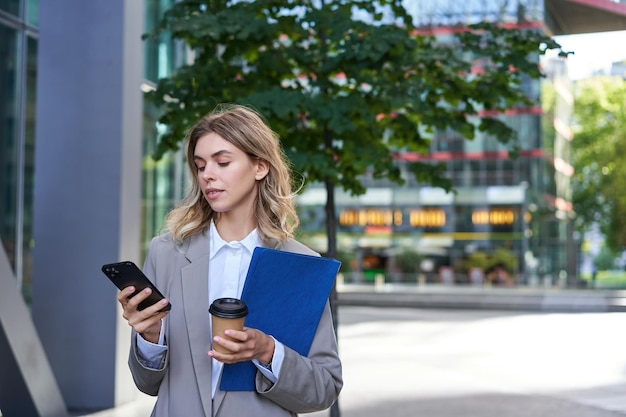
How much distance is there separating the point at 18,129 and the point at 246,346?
336 inches

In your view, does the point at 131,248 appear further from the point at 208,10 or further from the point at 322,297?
the point at 322,297

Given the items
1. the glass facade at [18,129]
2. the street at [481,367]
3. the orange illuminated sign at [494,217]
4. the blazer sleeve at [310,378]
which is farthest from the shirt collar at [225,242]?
the orange illuminated sign at [494,217]

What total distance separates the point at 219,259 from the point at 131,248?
20.5 ft

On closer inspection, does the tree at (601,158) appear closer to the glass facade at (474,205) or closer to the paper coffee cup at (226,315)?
the glass facade at (474,205)

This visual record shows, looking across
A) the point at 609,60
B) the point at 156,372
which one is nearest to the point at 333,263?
the point at 156,372

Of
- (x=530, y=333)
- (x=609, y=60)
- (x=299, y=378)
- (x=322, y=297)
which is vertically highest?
(x=609, y=60)

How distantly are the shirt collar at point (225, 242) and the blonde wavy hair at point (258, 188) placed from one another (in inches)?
0.8

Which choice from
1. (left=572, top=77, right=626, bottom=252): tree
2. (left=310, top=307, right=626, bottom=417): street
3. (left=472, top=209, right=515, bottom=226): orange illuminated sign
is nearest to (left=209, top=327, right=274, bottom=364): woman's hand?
(left=310, top=307, right=626, bottom=417): street

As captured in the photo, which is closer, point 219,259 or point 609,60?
point 219,259

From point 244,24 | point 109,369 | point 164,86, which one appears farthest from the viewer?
point 109,369

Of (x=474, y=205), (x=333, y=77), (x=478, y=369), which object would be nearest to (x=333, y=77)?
(x=333, y=77)

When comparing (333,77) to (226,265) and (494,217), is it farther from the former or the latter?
(494,217)

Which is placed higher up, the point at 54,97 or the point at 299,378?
the point at 54,97

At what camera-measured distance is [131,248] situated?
27.3 ft
